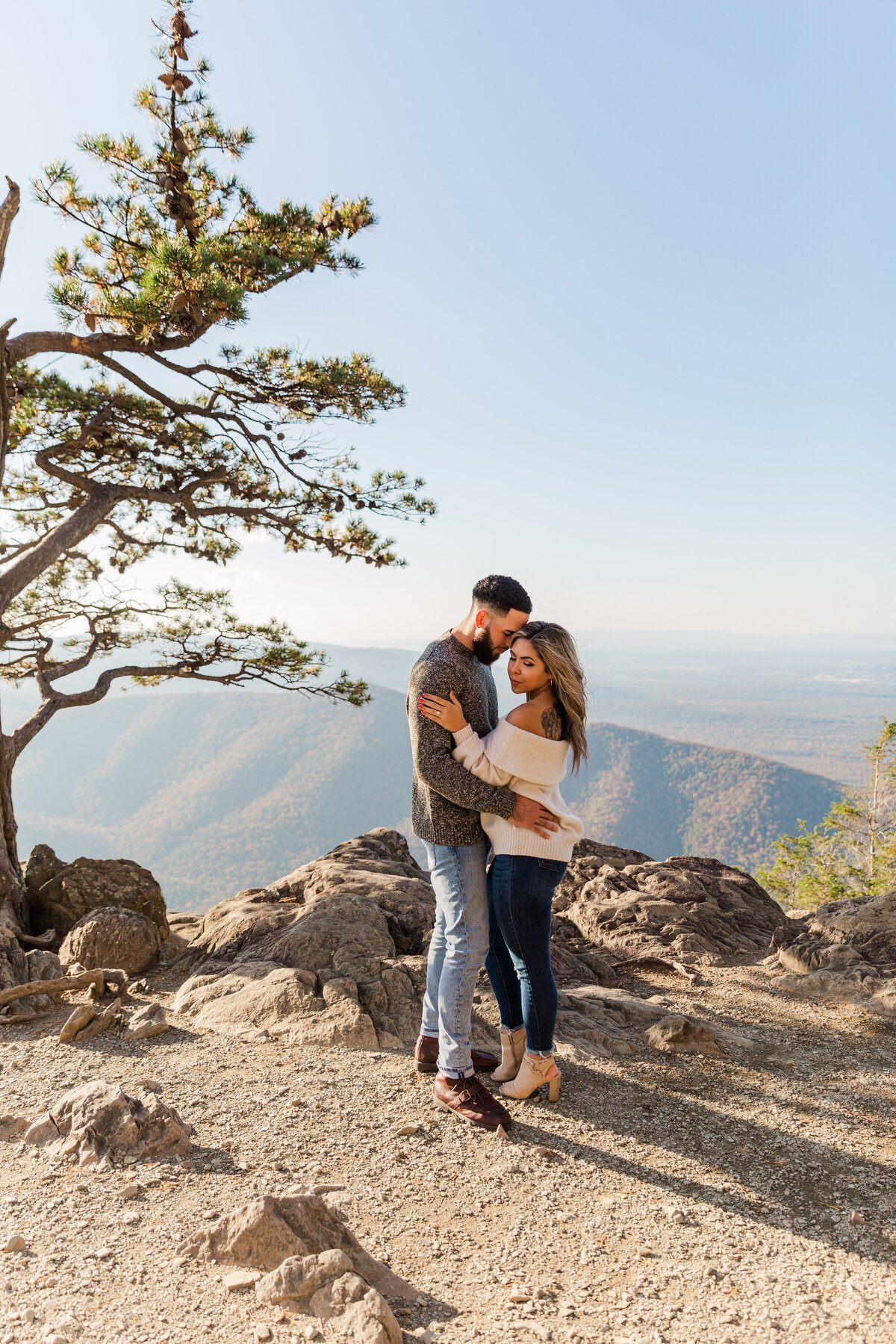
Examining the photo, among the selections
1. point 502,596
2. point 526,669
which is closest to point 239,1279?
point 526,669

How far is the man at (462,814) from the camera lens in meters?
3.05

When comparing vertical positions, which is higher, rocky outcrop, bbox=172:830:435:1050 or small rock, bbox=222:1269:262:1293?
small rock, bbox=222:1269:262:1293

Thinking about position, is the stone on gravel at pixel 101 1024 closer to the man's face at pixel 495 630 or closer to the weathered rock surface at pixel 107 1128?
the weathered rock surface at pixel 107 1128

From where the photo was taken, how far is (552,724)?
10.2ft

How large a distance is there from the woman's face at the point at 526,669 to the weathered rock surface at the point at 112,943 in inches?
154

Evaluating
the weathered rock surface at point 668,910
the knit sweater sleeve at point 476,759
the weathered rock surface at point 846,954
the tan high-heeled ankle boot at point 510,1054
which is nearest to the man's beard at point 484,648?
the knit sweater sleeve at point 476,759

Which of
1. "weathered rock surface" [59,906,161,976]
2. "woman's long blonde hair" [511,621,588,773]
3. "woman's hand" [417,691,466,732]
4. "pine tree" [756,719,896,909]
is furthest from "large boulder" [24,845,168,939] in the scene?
"pine tree" [756,719,896,909]

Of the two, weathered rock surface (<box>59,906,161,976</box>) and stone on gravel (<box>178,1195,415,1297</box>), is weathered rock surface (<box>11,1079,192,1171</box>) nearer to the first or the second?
stone on gravel (<box>178,1195,415,1297</box>)

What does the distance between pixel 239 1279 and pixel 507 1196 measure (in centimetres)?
96

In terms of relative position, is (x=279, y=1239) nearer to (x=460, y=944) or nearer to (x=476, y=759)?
(x=460, y=944)

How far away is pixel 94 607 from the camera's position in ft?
29.7

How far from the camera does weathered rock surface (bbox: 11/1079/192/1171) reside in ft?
8.84

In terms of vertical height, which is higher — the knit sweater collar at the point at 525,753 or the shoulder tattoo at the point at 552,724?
the shoulder tattoo at the point at 552,724

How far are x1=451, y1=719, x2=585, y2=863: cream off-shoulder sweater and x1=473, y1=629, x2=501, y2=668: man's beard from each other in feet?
0.89
